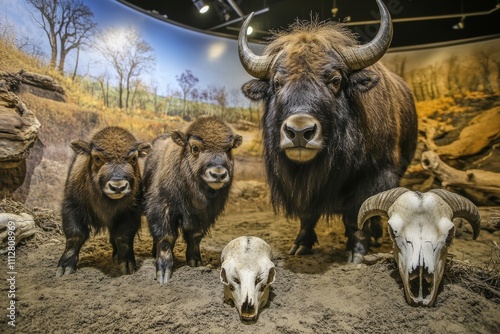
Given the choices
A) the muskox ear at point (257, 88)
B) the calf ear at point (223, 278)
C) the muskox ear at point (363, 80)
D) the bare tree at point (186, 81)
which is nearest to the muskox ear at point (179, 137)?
the muskox ear at point (257, 88)

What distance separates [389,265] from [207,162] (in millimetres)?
1919

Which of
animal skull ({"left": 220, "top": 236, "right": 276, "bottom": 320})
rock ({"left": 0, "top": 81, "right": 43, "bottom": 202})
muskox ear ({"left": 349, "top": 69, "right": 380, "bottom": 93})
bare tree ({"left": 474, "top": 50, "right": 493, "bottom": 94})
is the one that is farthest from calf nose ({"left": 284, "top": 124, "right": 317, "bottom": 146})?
bare tree ({"left": 474, "top": 50, "right": 493, "bottom": 94})

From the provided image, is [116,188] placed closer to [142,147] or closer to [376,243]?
[142,147]

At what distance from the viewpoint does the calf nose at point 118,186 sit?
121 inches

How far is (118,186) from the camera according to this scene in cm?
307

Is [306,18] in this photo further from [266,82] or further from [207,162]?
[207,162]

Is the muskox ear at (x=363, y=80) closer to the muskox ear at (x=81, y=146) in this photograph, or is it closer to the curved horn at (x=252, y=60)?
the curved horn at (x=252, y=60)

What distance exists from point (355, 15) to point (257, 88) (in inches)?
64.1

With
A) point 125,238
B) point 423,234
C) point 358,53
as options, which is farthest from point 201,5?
point 423,234

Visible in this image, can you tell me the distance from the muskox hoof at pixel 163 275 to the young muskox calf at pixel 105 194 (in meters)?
0.35

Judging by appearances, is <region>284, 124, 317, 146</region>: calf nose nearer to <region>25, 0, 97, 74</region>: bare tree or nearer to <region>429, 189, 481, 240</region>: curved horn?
<region>429, 189, 481, 240</region>: curved horn

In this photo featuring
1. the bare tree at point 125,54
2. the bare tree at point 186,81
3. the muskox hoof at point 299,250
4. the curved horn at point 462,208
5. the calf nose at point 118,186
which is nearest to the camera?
the curved horn at point 462,208

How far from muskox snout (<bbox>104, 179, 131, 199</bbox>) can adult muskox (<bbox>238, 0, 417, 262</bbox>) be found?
4.63ft

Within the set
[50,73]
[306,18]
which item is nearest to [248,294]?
[306,18]
